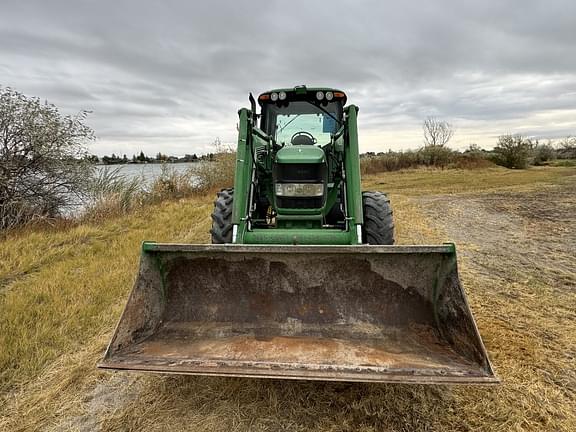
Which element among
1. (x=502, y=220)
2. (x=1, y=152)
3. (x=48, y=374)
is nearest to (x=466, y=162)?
(x=502, y=220)

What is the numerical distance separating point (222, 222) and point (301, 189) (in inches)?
36.3

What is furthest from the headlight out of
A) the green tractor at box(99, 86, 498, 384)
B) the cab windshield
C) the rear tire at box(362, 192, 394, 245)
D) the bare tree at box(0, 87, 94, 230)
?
the bare tree at box(0, 87, 94, 230)

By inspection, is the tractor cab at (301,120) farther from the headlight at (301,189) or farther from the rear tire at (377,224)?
the rear tire at (377,224)

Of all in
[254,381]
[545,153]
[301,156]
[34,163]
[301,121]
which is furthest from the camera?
[545,153]

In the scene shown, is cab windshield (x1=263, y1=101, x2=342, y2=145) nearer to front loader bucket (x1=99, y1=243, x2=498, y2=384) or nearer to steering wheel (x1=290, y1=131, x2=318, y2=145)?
steering wheel (x1=290, y1=131, x2=318, y2=145)

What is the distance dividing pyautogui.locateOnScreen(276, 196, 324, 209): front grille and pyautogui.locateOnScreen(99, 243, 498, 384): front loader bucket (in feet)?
4.14

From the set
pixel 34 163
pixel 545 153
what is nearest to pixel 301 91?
pixel 34 163

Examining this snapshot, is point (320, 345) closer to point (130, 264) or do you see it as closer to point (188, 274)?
point (188, 274)

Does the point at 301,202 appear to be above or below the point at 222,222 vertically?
above

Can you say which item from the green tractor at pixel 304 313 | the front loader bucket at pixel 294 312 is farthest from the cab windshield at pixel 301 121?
the front loader bucket at pixel 294 312

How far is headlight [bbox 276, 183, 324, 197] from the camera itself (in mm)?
3770

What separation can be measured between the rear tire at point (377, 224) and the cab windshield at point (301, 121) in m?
1.19

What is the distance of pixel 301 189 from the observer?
12.4 feet

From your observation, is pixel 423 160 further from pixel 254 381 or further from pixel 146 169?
pixel 254 381
